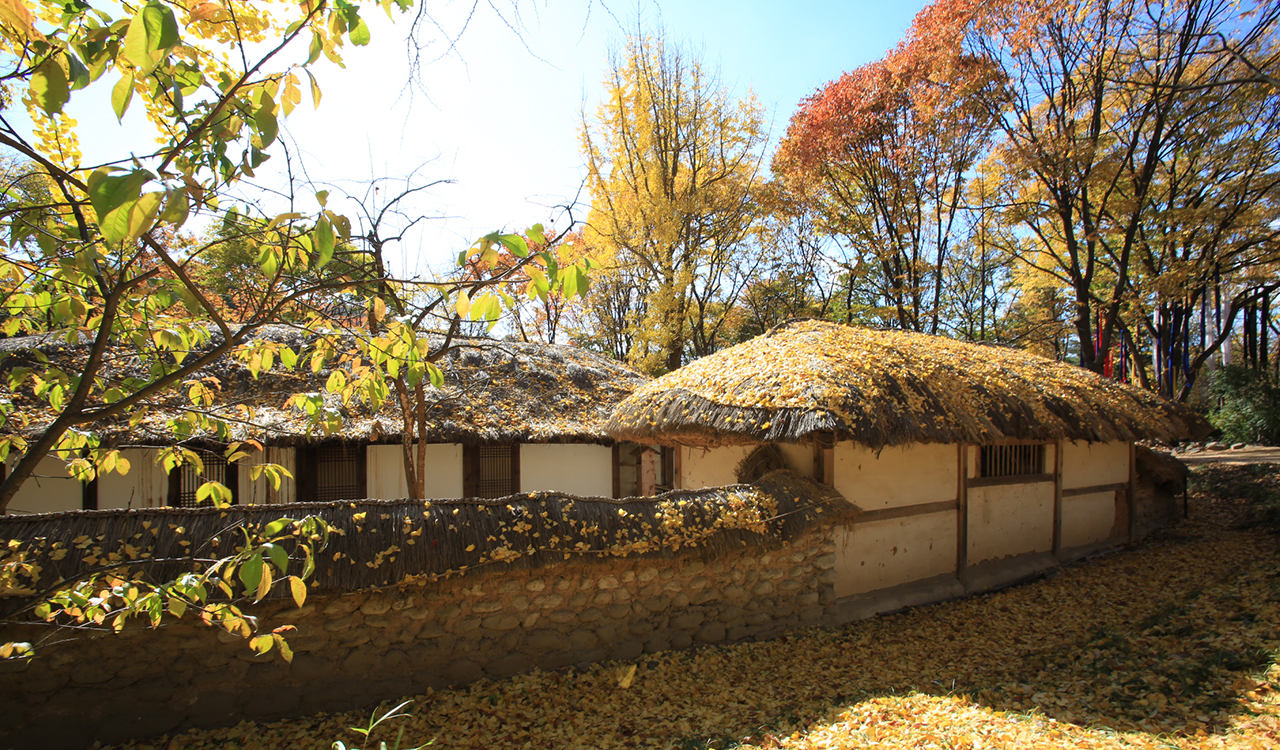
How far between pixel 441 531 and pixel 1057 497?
28.0ft

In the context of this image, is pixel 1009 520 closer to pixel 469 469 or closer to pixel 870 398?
pixel 870 398

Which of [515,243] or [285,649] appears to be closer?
[515,243]

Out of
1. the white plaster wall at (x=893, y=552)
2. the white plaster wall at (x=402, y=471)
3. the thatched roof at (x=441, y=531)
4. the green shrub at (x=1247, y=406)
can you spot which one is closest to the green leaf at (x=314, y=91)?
the thatched roof at (x=441, y=531)

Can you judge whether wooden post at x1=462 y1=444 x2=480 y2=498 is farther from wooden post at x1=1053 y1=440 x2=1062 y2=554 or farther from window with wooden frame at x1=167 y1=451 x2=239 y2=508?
wooden post at x1=1053 y1=440 x2=1062 y2=554

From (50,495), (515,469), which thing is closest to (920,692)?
(515,469)

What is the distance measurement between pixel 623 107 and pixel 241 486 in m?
11.3

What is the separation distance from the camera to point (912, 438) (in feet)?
19.5

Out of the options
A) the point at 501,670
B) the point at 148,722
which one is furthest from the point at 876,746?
the point at 148,722

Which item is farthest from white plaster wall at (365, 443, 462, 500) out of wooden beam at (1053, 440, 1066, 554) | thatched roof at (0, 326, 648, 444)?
wooden beam at (1053, 440, 1066, 554)

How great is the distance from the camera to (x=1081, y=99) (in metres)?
12.0

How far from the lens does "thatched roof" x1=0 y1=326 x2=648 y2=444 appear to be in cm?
808

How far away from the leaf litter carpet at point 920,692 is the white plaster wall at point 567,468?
216 inches

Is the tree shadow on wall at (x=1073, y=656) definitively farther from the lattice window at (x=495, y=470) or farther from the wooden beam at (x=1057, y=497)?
the lattice window at (x=495, y=470)

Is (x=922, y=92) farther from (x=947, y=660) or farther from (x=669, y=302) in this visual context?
(x=947, y=660)
